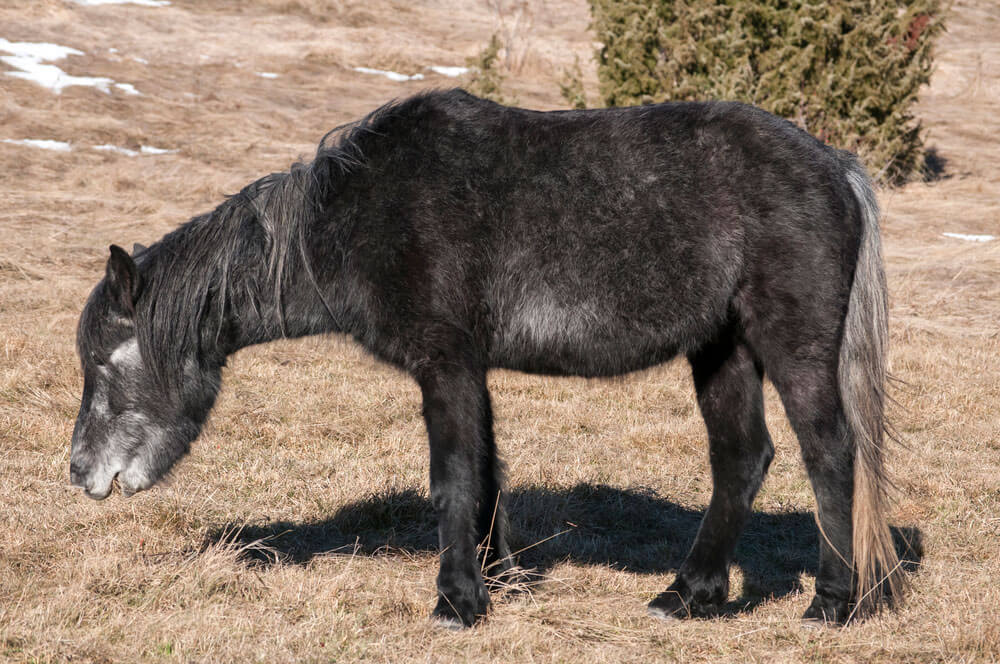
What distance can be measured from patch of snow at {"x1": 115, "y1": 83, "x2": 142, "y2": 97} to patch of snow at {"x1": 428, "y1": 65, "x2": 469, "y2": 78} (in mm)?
13030

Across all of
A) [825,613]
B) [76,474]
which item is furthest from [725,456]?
[76,474]

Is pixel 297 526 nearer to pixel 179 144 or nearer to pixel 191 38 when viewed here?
pixel 179 144

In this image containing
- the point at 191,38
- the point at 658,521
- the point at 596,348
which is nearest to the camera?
the point at 596,348

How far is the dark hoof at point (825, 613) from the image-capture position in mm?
4270

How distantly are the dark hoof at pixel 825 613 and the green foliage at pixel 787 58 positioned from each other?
17.5 meters

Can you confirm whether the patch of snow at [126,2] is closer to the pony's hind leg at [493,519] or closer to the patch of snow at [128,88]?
the patch of snow at [128,88]

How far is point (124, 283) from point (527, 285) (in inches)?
74.6

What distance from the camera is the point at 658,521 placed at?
5.77 meters

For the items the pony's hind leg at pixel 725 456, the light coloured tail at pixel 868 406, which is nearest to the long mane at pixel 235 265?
the pony's hind leg at pixel 725 456

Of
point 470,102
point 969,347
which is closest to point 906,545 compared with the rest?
point 470,102

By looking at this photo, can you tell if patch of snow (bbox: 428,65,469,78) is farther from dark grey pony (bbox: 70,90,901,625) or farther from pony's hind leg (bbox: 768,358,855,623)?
pony's hind leg (bbox: 768,358,855,623)

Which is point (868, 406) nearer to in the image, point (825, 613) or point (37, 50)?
point (825, 613)

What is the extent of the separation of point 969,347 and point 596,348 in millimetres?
7488

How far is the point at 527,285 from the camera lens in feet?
13.9
